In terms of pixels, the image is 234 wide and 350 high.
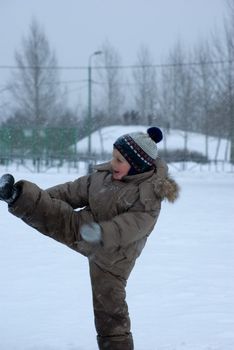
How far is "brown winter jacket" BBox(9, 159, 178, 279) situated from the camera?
8.87 feet

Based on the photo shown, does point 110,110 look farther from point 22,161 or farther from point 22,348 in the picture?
point 22,348

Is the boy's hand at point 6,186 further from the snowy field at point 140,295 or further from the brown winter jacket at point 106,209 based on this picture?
the snowy field at point 140,295

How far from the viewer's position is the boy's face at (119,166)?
2.84m

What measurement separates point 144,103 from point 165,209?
33.9 metres

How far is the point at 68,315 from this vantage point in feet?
14.3

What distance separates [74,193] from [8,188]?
43cm

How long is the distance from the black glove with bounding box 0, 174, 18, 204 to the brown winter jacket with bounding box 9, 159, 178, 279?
4 centimetres

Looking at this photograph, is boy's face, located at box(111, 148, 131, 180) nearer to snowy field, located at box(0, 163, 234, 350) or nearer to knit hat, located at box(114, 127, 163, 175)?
knit hat, located at box(114, 127, 163, 175)

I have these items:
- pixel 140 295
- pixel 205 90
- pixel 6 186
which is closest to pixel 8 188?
pixel 6 186

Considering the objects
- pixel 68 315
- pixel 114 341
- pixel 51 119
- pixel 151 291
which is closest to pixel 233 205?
pixel 151 291

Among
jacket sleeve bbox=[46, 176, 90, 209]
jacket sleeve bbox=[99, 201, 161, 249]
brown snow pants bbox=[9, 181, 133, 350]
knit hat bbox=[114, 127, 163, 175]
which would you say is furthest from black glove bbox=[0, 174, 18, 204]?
knit hat bbox=[114, 127, 163, 175]

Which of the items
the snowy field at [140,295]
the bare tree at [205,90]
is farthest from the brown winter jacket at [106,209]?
the bare tree at [205,90]

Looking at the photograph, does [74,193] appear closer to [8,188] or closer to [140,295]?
[8,188]

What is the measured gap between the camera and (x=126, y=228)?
2.64m
